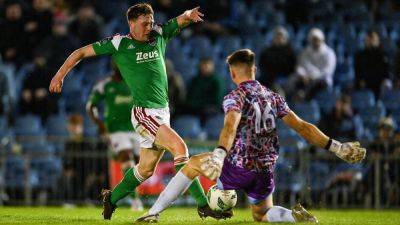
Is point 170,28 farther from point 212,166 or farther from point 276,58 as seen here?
point 276,58

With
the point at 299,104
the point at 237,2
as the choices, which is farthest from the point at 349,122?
the point at 237,2

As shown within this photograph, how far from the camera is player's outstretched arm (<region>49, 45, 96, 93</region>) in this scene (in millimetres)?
11117

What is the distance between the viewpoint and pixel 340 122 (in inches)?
750

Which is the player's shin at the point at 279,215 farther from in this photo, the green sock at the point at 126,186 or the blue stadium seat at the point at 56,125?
the blue stadium seat at the point at 56,125

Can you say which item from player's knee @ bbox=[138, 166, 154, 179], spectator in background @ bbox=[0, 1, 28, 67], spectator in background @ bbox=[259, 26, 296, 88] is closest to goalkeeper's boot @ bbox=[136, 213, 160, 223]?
player's knee @ bbox=[138, 166, 154, 179]

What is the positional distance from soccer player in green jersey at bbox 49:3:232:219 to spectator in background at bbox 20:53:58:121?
31.3ft

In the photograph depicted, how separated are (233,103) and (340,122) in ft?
31.7

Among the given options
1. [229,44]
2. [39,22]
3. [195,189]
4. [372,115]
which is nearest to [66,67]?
[195,189]

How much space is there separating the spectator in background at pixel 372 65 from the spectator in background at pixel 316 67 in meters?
0.60

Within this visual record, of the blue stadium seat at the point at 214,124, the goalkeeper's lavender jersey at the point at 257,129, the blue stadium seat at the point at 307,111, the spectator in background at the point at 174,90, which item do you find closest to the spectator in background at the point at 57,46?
the spectator in background at the point at 174,90

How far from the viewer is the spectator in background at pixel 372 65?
20438 mm

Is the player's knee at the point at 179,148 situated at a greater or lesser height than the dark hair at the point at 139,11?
lesser

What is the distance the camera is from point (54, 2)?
24156 millimetres

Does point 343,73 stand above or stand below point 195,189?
above
